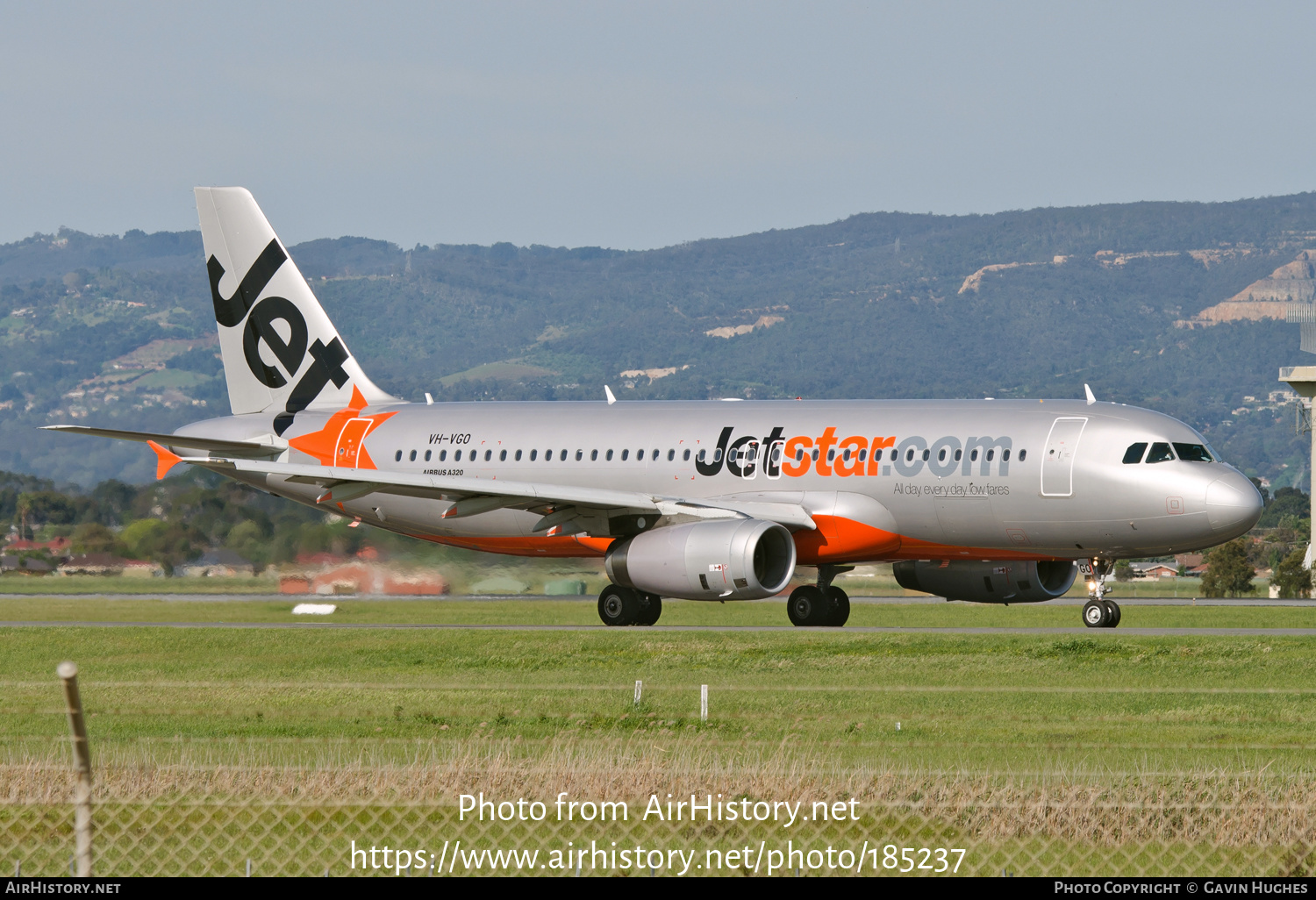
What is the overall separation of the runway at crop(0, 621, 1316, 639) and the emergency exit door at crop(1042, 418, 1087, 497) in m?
2.88

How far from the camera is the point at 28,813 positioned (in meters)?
14.1

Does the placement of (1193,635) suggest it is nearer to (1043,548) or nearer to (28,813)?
(1043,548)

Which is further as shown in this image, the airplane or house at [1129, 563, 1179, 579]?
house at [1129, 563, 1179, 579]

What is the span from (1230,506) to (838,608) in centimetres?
898

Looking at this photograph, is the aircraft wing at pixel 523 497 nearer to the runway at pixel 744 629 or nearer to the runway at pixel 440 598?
the runway at pixel 744 629

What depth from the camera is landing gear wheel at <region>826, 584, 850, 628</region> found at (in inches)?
1545

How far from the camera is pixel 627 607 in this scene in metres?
38.8

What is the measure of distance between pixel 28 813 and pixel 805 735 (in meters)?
9.02

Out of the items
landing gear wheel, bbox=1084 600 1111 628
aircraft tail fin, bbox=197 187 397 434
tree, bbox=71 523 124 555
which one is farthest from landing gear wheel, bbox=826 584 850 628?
tree, bbox=71 523 124 555

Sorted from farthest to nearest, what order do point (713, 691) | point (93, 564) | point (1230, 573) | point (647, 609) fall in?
point (1230, 573) → point (93, 564) → point (647, 609) → point (713, 691)

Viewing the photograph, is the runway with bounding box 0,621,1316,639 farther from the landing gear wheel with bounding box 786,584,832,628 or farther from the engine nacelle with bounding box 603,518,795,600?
the engine nacelle with bounding box 603,518,795,600

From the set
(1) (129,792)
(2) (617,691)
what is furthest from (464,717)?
(1) (129,792)

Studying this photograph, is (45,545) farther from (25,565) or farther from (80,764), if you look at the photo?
(80,764)

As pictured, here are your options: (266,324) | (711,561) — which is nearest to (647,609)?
(711,561)
